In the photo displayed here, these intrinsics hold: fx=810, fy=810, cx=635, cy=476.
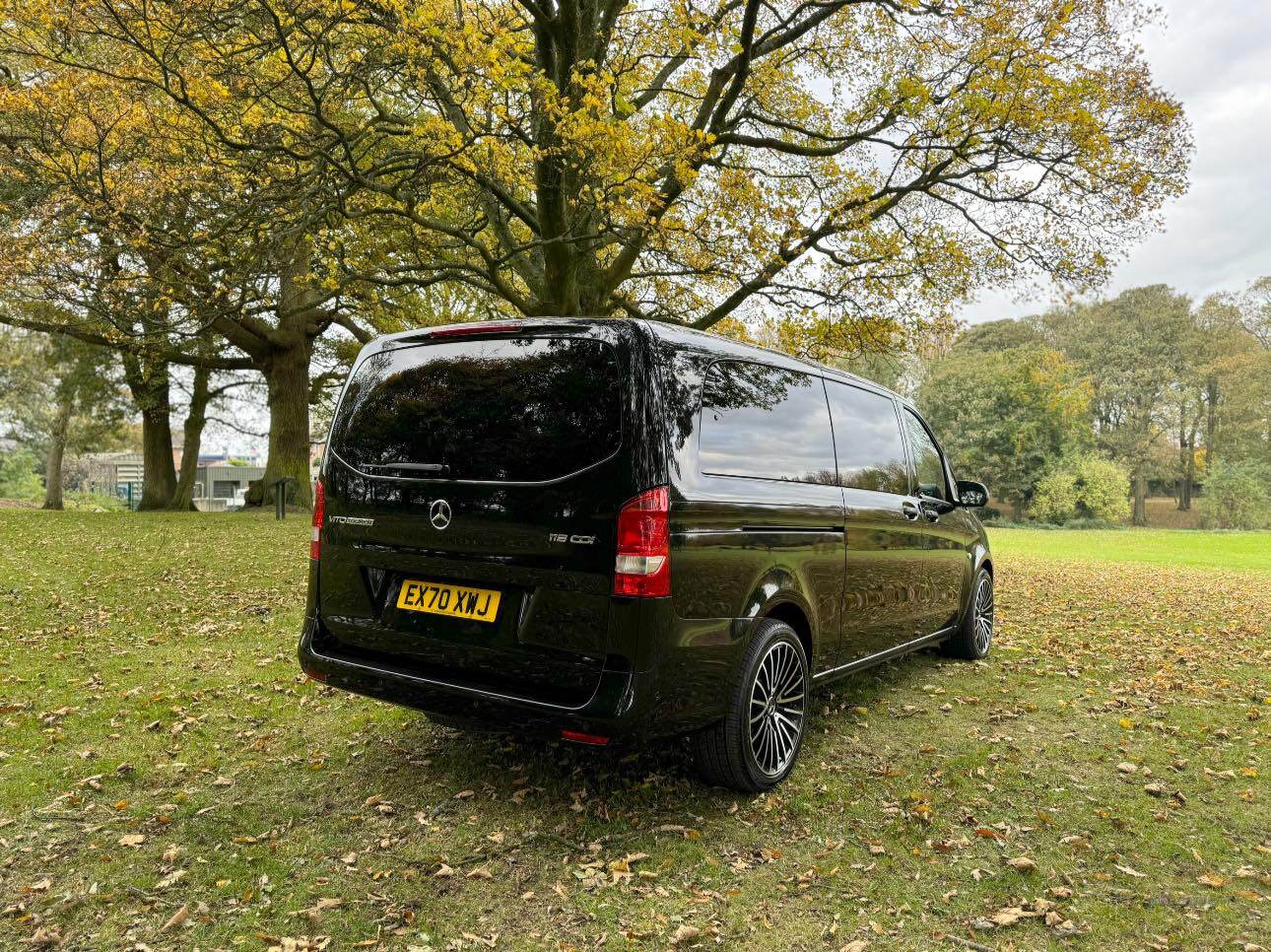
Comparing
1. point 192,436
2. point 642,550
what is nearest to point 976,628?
point 642,550

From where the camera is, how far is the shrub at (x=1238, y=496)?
36.0m

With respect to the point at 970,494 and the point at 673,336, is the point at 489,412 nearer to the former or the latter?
the point at 673,336

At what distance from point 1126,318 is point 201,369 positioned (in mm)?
46697

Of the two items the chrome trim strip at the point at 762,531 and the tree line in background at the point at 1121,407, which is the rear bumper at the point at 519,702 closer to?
the chrome trim strip at the point at 762,531

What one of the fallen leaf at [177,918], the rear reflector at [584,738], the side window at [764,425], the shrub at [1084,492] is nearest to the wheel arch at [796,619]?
the side window at [764,425]

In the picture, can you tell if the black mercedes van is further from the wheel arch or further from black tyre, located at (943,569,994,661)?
black tyre, located at (943,569,994,661)

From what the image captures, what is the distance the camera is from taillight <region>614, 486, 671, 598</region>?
3.04 meters

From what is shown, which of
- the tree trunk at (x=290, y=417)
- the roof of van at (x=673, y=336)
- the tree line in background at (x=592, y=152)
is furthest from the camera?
the tree trunk at (x=290, y=417)

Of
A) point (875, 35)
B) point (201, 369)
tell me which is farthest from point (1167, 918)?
point (201, 369)

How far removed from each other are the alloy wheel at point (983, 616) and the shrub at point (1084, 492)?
38719 mm

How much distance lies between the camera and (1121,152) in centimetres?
1190

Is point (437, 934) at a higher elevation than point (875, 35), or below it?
below

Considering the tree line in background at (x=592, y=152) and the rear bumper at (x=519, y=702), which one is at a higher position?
the tree line in background at (x=592, y=152)

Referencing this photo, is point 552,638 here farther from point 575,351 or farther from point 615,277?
point 615,277
